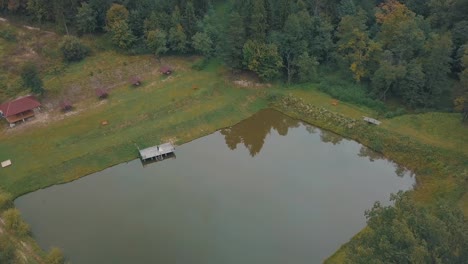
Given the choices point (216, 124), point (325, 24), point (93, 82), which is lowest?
point (216, 124)

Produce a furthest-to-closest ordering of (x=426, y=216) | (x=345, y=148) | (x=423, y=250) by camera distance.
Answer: (x=345, y=148) → (x=426, y=216) → (x=423, y=250)

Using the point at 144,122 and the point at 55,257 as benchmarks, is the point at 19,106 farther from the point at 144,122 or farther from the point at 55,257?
the point at 55,257

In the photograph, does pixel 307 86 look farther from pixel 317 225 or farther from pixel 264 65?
pixel 317 225

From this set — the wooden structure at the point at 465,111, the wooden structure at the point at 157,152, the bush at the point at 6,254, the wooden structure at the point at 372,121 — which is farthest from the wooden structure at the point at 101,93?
the wooden structure at the point at 465,111

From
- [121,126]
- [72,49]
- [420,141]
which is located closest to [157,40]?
[72,49]

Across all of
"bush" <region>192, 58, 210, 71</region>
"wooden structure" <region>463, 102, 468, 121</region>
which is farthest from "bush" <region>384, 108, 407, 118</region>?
"bush" <region>192, 58, 210, 71</region>

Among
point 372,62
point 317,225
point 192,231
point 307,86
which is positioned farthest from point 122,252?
point 372,62
